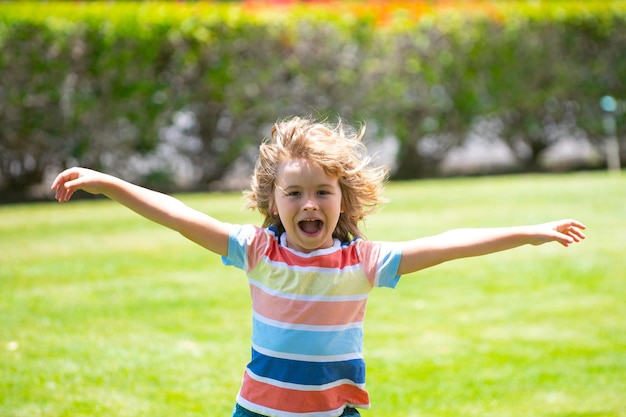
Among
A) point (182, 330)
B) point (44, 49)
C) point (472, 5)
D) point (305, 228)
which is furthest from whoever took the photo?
point (472, 5)

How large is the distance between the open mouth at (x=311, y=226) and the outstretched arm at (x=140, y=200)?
0.97ft

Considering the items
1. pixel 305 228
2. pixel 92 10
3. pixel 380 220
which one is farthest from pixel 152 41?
pixel 305 228

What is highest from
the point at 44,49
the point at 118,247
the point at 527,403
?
the point at 44,49

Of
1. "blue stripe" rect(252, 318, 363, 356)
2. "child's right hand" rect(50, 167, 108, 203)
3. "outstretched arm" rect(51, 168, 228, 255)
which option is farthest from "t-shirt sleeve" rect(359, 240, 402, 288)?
"child's right hand" rect(50, 167, 108, 203)

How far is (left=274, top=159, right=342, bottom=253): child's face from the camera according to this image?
3.13 metres

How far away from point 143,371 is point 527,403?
1948 millimetres

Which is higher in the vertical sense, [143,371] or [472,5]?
[472,5]

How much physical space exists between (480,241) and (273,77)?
1005cm

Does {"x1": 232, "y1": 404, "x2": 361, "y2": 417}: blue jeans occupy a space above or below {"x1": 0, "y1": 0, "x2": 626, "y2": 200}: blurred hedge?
below

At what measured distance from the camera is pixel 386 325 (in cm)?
582

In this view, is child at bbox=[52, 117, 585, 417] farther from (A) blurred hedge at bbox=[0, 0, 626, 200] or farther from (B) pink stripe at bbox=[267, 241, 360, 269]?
(A) blurred hedge at bbox=[0, 0, 626, 200]

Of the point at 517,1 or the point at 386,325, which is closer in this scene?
the point at 386,325

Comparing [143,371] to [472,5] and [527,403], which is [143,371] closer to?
[527,403]

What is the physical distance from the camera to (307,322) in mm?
3090
